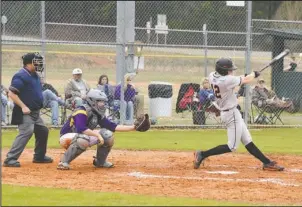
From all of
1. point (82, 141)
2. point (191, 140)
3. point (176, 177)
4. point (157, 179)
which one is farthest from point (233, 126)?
point (191, 140)

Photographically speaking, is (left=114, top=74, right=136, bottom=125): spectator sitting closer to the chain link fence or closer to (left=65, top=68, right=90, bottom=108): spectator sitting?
the chain link fence

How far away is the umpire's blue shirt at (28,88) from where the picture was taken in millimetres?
10875

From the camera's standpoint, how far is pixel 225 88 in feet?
35.3

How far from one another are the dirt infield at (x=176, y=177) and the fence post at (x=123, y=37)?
4477 millimetres

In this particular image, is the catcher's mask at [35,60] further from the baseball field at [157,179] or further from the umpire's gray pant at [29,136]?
the baseball field at [157,179]

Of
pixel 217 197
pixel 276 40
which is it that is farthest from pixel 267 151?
pixel 276 40

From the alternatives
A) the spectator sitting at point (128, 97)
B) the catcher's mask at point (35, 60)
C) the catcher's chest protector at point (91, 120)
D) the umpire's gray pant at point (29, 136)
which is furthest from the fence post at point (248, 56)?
the catcher's mask at point (35, 60)

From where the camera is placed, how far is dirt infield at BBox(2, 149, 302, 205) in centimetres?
905

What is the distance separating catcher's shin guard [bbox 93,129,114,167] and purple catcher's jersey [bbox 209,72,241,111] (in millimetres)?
1612

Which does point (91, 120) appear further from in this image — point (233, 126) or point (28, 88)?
point (233, 126)

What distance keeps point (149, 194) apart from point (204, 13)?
25373 mm

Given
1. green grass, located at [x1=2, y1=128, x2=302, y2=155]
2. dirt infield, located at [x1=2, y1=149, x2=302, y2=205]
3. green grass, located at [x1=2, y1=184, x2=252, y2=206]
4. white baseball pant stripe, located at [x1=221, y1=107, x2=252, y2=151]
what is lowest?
green grass, located at [x1=2, y1=128, x2=302, y2=155]

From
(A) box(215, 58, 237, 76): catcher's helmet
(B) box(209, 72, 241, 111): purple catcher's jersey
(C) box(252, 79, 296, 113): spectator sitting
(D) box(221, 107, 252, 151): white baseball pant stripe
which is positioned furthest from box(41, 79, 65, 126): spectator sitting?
(A) box(215, 58, 237, 76): catcher's helmet

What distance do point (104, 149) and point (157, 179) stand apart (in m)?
1.24
